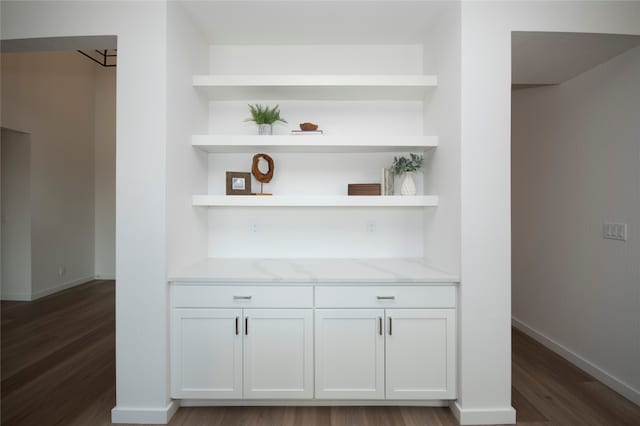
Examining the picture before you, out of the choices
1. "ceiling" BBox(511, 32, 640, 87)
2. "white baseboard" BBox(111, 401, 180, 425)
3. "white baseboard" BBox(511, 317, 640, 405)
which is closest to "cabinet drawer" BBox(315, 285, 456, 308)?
"white baseboard" BBox(111, 401, 180, 425)

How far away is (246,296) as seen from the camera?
210 cm

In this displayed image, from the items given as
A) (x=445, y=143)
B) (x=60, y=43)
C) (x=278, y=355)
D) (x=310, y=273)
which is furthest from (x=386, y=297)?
(x=60, y=43)

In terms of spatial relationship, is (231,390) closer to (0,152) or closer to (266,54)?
(266,54)

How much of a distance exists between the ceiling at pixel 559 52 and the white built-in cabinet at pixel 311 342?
1716 millimetres

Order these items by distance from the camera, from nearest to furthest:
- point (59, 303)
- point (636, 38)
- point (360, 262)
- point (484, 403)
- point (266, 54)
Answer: point (484, 403)
point (636, 38)
point (360, 262)
point (266, 54)
point (59, 303)

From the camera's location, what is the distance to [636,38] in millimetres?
2168

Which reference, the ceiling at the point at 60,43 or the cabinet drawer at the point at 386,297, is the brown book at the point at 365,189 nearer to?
the cabinet drawer at the point at 386,297

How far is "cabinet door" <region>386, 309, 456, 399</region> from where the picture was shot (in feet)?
6.84

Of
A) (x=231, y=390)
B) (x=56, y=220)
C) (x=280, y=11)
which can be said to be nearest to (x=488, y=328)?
(x=231, y=390)

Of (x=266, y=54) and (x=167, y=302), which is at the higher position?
(x=266, y=54)

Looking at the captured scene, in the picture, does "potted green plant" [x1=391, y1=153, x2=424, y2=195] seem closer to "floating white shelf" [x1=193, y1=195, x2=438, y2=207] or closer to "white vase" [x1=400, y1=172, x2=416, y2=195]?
"white vase" [x1=400, y1=172, x2=416, y2=195]

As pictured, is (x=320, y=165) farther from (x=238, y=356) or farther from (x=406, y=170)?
(x=238, y=356)

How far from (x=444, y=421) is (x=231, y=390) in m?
1.33

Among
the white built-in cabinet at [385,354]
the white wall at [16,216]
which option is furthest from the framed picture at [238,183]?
the white wall at [16,216]
